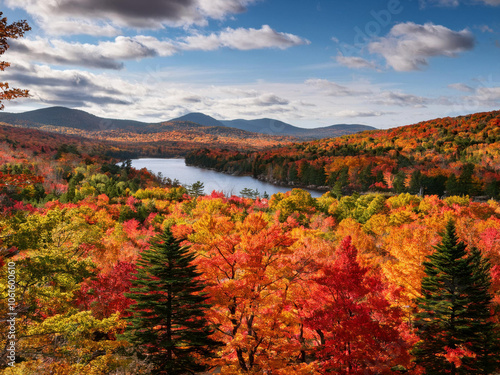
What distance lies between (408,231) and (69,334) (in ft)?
144

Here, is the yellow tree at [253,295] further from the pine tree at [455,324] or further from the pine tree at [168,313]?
the pine tree at [455,324]

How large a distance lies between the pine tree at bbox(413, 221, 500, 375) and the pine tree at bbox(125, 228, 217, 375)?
40.9 ft

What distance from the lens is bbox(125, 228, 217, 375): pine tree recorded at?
16062 millimetres

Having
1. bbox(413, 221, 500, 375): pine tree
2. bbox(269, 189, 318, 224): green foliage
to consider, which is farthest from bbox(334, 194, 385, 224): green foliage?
bbox(413, 221, 500, 375): pine tree

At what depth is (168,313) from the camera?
636 inches

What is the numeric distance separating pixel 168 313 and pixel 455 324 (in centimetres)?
1541

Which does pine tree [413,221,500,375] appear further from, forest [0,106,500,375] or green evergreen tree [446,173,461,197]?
green evergreen tree [446,173,461,197]

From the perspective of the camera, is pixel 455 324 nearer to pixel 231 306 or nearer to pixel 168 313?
pixel 231 306

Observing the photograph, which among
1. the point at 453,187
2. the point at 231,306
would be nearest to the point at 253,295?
the point at 231,306

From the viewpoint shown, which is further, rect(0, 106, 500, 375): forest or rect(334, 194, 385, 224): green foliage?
rect(334, 194, 385, 224): green foliage

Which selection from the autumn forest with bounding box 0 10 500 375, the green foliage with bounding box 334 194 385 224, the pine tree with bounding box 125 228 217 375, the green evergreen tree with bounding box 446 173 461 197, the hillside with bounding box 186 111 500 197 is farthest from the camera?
the hillside with bounding box 186 111 500 197

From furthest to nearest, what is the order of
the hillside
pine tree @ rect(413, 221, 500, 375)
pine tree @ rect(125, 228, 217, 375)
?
1. the hillside
2. pine tree @ rect(413, 221, 500, 375)
3. pine tree @ rect(125, 228, 217, 375)

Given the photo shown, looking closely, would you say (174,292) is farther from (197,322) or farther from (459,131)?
(459,131)

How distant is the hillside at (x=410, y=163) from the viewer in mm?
106875
